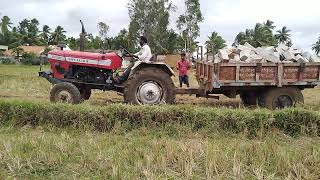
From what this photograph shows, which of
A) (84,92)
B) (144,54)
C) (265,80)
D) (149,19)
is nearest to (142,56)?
(144,54)

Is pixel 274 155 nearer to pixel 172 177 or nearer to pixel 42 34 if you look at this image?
pixel 172 177

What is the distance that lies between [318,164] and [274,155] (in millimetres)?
565

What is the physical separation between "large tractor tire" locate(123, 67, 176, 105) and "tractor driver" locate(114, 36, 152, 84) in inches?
10.0

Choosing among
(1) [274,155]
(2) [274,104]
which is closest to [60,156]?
(1) [274,155]

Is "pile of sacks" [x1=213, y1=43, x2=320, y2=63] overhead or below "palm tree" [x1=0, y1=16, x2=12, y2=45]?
below

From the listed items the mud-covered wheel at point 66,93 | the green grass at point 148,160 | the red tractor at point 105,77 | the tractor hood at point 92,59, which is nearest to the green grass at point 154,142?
the green grass at point 148,160

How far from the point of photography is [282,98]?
33.5 ft

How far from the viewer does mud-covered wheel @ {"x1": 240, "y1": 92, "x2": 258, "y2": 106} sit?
10758 mm

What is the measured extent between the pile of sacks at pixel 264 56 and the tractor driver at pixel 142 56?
64.3 inches

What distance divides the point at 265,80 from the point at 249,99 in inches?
44.8

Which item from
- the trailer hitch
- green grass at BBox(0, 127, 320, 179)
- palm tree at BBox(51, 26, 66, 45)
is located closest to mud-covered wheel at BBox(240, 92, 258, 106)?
green grass at BBox(0, 127, 320, 179)

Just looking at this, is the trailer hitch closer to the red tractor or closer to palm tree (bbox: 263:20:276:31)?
the red tractor

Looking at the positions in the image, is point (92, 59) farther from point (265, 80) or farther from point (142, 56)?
point (265, 80)

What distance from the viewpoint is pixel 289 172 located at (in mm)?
5105
